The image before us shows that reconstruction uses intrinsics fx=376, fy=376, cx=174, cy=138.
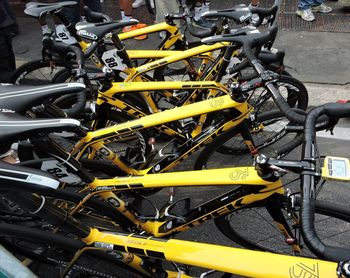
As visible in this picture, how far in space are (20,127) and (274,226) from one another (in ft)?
6.44

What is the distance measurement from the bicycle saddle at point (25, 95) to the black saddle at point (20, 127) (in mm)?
126

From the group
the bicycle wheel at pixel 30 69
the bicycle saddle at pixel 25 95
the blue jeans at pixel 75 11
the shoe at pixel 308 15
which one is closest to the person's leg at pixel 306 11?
the shoe at pixel 308 15

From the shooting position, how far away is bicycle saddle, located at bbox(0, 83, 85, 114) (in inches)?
71.7

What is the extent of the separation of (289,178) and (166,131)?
1162 millimetres

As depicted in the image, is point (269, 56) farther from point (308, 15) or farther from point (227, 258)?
point (308, 15)

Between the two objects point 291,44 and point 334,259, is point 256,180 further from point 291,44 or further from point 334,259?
point 291,44

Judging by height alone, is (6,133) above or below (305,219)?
above

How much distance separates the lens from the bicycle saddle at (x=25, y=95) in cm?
182

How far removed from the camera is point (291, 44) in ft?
17.1

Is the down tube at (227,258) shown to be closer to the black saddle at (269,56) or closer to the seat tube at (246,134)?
the seat tube at (246,134)

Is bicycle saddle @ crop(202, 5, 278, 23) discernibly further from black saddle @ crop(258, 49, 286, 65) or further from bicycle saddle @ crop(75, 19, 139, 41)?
Answer: bicycle saddle @ crop(75, 19, 139, 41)

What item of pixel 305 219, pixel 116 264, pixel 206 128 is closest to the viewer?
pixel 305 219

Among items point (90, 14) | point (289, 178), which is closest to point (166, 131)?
point (289, 178)

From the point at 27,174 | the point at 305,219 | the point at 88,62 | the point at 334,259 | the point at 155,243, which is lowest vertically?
the point at 88,62
